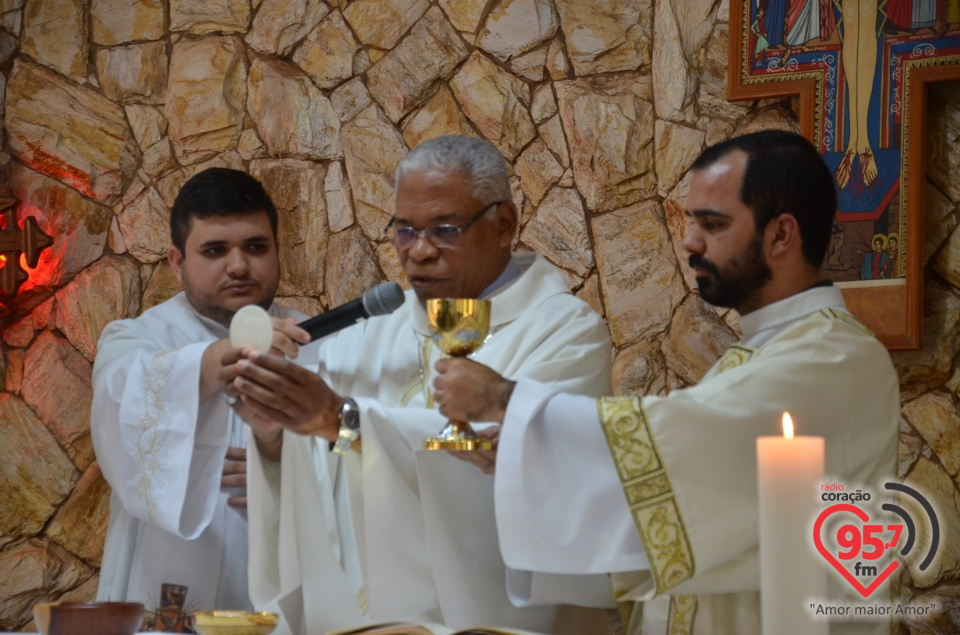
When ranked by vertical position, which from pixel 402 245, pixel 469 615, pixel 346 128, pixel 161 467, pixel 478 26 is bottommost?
pixel 469 615

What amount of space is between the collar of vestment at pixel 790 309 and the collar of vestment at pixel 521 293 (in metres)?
0.71

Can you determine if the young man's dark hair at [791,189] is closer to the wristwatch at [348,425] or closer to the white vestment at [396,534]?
the white vestment at [396,534]

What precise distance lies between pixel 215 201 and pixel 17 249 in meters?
1.63

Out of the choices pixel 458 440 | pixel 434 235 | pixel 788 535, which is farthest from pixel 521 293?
pixel 788 535

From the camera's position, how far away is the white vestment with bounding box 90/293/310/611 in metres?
3.88

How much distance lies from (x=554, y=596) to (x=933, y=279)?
2.05m

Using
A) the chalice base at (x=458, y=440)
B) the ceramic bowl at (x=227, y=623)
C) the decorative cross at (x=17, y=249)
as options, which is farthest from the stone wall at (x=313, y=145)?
the ceramic bowl at (x=227, y=623)

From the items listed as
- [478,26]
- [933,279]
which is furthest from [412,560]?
[478,26]

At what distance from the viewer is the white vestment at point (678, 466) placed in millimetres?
2854

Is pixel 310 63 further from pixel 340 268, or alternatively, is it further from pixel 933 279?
pixel 933 279

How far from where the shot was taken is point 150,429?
396 centimetres

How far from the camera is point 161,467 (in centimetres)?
390

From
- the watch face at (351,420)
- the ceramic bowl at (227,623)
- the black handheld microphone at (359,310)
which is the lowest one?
the ceramic bowl at (227,623)

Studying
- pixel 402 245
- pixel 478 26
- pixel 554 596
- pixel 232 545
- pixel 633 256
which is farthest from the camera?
pixel 478 26
